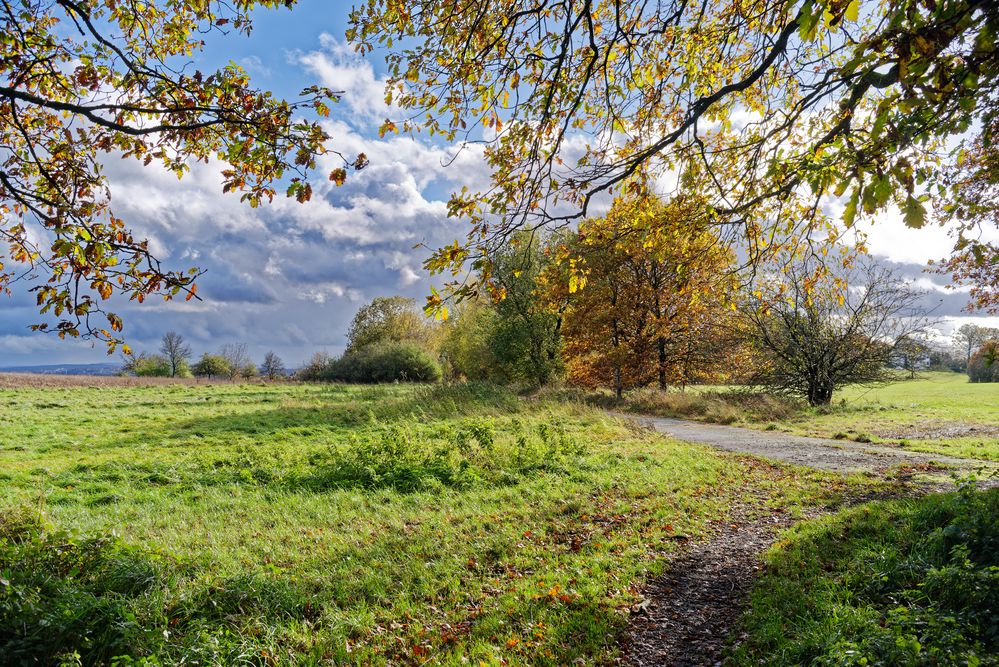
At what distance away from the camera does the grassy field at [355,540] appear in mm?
4480

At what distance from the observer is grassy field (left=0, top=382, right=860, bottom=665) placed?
14.7 feet

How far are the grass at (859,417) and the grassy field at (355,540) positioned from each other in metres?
5.52

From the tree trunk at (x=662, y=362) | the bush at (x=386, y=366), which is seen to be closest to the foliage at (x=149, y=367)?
the bush at (x=386, y=366)

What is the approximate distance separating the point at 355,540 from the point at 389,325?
54984mm

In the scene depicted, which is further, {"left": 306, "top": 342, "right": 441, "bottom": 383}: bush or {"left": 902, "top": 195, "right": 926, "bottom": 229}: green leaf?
{"left": 306, "top": 342, "right": 441, "bottom": 383}: bush

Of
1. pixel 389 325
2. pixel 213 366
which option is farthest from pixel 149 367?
pixel 389 325

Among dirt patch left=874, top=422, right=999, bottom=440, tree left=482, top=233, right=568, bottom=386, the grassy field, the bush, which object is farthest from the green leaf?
the bush

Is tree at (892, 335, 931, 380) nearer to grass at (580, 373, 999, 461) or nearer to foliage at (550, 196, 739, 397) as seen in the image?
grass at (580, 373, 999, 461)

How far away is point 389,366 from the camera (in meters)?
50.8

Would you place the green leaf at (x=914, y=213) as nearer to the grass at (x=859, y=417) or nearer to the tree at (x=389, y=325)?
the grass at (x=859, y=417)

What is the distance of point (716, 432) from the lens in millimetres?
16578

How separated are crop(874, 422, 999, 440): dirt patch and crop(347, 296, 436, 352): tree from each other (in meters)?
47.8

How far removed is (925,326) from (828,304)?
3.64 m

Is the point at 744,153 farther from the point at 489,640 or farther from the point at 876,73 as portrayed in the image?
the point at 489,640
